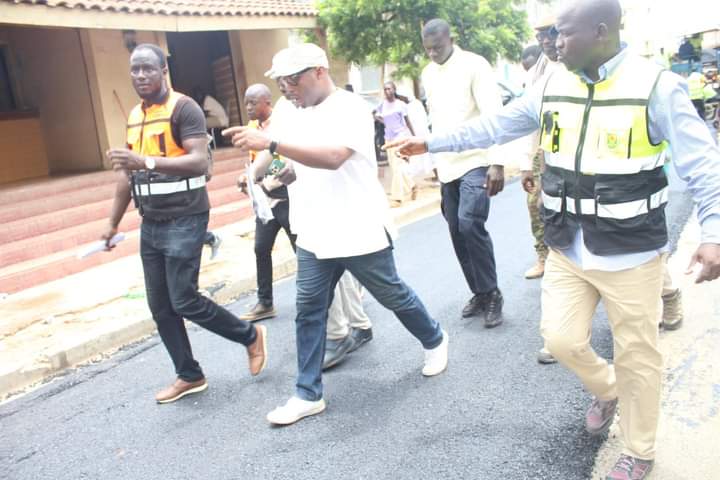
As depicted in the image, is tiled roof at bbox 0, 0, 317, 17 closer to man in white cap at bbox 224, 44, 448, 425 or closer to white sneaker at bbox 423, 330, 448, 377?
man in white cap at bbox 224, 44, 448, 425

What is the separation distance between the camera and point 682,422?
2.88 m

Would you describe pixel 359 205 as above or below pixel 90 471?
above

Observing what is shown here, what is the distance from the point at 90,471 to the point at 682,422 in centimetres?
280

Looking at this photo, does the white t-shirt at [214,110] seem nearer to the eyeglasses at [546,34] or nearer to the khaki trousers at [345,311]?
the khaki trousers at [345,311]

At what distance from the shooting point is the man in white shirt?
13.3ft

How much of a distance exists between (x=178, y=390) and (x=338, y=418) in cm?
105

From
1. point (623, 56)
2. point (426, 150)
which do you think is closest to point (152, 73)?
point (426, 150)

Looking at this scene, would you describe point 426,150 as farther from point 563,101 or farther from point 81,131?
point 81,131

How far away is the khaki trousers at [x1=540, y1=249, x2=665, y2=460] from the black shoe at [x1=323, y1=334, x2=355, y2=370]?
1.70 meters

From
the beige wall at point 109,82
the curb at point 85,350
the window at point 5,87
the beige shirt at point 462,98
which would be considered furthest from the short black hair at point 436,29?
the window at point 5,87

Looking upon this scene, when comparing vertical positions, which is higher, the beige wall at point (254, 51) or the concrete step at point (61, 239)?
the beige wall at point (254, 51)

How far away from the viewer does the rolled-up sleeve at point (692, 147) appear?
6.95 ft

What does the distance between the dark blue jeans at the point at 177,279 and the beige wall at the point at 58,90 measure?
7.21 m

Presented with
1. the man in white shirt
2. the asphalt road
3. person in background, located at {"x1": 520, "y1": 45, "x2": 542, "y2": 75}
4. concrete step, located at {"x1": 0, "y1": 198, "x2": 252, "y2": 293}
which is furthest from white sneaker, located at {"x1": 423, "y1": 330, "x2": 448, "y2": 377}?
concrete step, located at {"x1": 0, "y1": 198, "x2": 252, "y2": 293}
